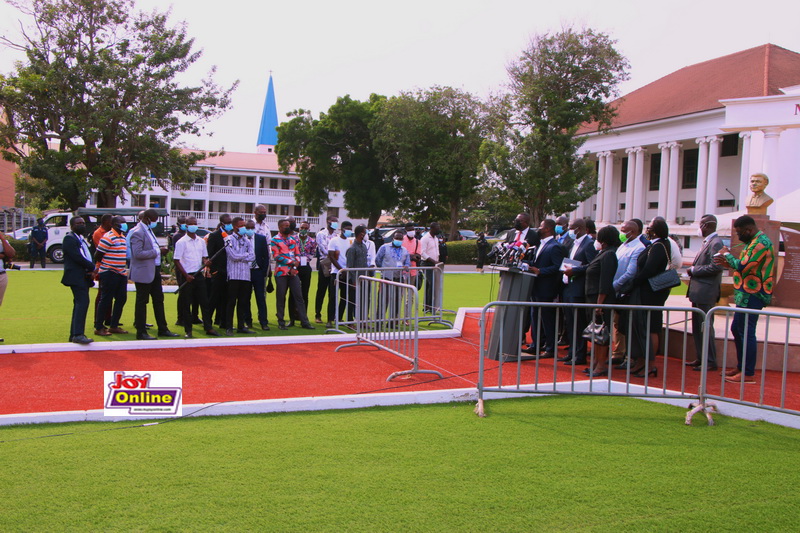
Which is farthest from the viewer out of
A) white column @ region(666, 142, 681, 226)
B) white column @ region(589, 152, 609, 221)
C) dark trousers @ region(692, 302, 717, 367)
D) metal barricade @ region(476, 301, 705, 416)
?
white column @ region(589, 152, 609, 221)

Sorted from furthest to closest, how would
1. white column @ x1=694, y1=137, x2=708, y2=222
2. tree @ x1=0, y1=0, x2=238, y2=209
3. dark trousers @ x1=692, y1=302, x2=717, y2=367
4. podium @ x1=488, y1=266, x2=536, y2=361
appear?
1. white column @ x1=694, y1=137, x2=708, y2=222
2. tree @ x1=0, y1=0, x2=238, y2=209
3. podium @ x1=488, y1=266, x2=536, y2=361
4. dark trousers @ x1=692, y1=302, x2=717, y2=367

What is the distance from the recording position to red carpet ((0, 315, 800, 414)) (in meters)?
6.38

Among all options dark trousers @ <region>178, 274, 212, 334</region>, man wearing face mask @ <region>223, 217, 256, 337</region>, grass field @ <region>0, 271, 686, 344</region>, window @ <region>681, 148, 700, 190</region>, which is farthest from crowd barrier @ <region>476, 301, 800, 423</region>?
window @ <region>681, 148, 700, 190</region>

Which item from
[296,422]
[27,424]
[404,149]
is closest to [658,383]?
[296,422]

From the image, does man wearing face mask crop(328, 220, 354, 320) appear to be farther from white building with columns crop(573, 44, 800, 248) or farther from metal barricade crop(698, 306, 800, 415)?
white building with columns crop(573, 44, 800, 248)

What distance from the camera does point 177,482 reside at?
405 centimetres

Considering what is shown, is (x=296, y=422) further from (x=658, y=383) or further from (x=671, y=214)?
(x=671, y=214)

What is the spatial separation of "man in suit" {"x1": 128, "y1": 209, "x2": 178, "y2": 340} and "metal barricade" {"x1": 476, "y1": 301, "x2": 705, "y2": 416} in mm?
4784

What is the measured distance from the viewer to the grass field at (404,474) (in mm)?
3592

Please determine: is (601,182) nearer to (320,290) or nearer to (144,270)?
(320,290)

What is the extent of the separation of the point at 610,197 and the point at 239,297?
4531 cm

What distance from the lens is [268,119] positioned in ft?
301

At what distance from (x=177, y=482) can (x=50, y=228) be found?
84.6 feet

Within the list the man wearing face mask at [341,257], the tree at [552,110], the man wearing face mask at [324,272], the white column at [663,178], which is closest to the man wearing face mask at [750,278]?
the man wearing face mask at [341,257]
